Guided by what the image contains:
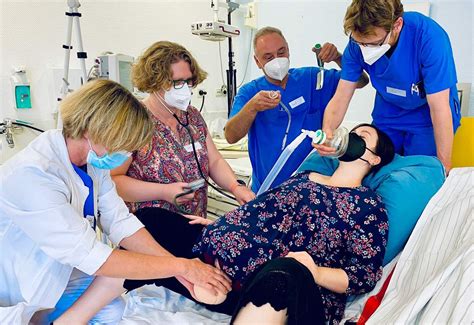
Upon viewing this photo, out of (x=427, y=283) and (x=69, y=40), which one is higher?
(x=69, y=40)

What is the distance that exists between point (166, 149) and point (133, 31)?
1.79 m

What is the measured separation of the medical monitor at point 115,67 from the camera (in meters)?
2.55

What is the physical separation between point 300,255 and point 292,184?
37 centimetres

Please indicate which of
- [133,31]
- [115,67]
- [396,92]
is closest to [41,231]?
[396,92]

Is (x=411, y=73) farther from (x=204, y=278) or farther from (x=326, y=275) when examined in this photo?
(x=204, y=278)

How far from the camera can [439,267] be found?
3.85 feet

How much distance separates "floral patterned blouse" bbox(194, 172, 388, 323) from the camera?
1.30 meters

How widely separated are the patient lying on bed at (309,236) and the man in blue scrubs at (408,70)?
0.19m

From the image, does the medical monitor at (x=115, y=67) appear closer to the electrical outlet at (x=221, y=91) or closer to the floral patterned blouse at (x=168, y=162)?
the floral patterned blouse at (x=168, y=162)

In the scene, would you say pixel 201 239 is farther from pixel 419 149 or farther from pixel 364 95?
pixel 364 95

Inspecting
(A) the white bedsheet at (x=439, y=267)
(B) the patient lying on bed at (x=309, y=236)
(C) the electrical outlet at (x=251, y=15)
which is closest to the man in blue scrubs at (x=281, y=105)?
(B) the patient lying on bed at (x=309, y=236)

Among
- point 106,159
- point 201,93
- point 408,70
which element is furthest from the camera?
point 201,93

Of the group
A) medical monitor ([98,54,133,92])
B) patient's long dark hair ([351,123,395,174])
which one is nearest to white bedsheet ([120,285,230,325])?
patient's long dark hair ([351,123,395,174])

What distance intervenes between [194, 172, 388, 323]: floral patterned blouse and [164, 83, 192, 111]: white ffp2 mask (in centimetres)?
56
